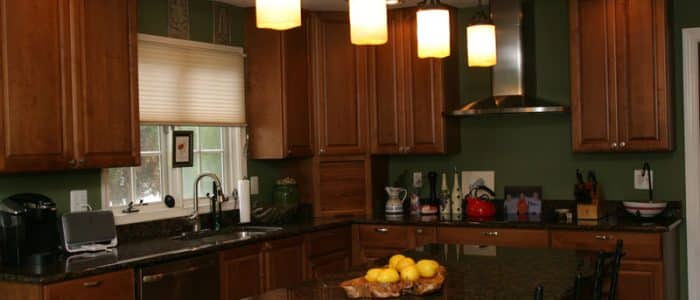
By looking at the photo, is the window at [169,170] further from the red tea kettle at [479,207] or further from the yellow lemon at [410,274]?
the yellow lemon at [410,274]

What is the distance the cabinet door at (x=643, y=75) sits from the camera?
505cm

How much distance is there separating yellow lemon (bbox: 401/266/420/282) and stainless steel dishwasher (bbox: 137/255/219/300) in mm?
1584

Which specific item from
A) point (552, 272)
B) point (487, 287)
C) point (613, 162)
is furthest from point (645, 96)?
point (487, 287)

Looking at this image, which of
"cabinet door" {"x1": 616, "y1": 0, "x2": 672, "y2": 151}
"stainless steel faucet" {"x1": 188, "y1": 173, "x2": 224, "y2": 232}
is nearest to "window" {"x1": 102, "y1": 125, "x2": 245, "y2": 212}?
"stainless steel faucet" {"x1": 188, "y1": 173, "x2": 224, "y2": 232}

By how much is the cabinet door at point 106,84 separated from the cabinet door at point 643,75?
3048 millimetres

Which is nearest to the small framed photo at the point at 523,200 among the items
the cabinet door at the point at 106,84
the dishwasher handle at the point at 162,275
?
the dishwasher handle at the point at 162,275

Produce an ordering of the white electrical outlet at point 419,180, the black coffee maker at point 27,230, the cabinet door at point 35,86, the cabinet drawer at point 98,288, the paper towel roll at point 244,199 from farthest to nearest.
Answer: the white electrical outlet at point 419,180, the paper towel roll at point 244,199, the black coffee maker at point 27,230, the cabinet door at point 35,86, the cabinet drawer at point 98,288

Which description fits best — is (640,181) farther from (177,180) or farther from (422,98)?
(177,180)

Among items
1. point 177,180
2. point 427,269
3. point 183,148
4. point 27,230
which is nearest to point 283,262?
point 177,180

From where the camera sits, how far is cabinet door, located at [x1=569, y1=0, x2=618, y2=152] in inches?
205

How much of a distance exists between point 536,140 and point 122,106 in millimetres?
3004

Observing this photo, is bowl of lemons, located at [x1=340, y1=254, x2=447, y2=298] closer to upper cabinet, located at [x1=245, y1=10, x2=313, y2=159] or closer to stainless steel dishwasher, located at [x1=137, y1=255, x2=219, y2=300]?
stainless steel dishwasher, located at [x1=137, y1=255, x2=219, y2=300]

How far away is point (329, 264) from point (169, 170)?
1.26 m

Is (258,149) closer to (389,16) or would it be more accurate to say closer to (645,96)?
(389,16)
